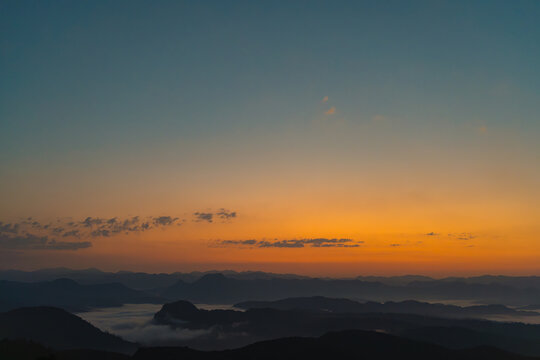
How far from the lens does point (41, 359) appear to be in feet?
553

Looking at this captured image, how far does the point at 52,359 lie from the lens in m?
170

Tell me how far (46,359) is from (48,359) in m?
1.88

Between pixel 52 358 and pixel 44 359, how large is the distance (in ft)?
12.3

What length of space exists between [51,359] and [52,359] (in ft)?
2.64

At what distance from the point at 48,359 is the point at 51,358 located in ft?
5.41

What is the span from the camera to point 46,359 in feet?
555

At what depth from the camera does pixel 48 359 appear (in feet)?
561

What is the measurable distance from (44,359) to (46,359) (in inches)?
58.1

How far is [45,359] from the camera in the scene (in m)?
168

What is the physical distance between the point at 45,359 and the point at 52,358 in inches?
138

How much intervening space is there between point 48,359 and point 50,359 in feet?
8.48

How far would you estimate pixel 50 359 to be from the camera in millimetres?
169000

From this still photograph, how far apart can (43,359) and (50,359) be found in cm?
232

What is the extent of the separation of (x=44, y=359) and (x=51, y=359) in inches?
91.5
